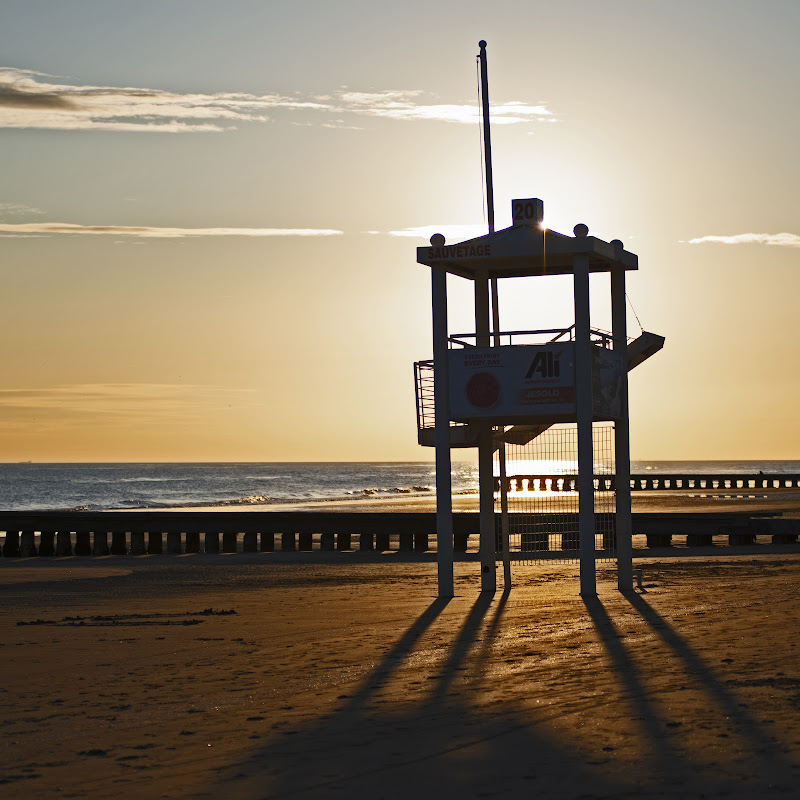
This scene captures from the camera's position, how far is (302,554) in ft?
112

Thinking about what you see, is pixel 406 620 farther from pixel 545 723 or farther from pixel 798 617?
pixel 545 723

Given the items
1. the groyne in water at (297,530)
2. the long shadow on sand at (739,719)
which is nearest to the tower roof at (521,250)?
the long shadow on sand at (739,719)

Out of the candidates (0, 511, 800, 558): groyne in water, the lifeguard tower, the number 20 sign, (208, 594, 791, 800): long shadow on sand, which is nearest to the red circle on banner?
the lifeguard tower

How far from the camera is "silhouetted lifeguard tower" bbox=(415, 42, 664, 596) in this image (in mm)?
19547

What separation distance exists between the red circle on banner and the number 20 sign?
8.68ft

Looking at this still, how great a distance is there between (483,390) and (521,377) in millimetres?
671

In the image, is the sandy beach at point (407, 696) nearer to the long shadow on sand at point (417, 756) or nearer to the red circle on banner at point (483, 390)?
the long shadow on sand at point (417, 756)

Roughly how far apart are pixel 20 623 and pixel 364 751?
31.5ft

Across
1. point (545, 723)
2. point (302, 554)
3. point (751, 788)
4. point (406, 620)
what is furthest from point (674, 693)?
point (302, 554)

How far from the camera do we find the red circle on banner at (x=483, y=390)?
19.7 meters

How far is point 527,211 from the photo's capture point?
19875mm

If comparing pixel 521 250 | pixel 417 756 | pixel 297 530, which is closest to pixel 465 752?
pixel 417 756

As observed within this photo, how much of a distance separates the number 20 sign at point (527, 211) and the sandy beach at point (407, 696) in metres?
Result: 6.35

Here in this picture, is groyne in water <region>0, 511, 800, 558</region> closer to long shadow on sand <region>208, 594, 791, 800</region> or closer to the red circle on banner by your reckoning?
the red circle on banner
